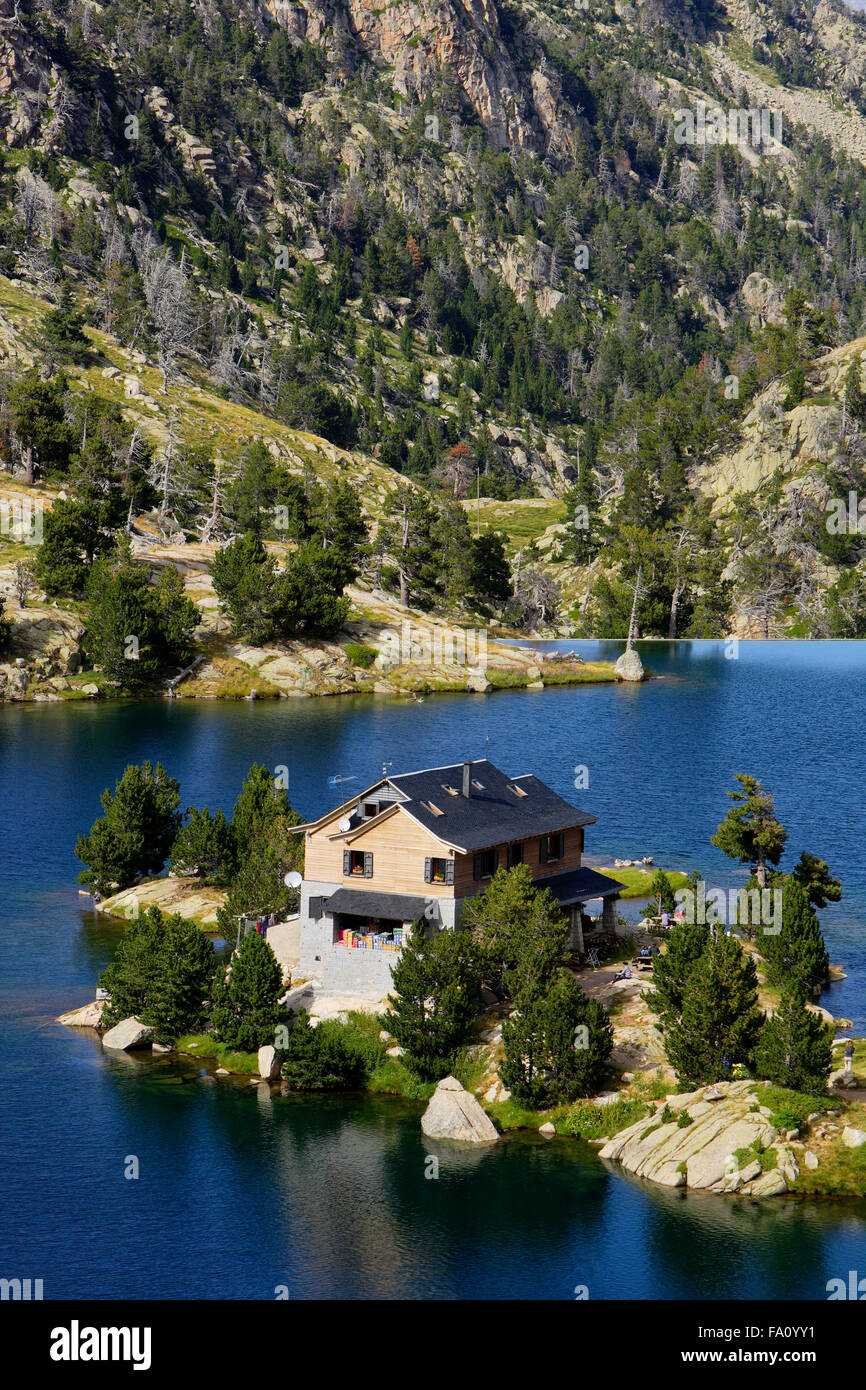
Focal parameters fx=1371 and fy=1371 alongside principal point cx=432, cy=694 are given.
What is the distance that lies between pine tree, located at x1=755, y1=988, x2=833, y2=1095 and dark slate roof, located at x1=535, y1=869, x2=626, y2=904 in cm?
1532

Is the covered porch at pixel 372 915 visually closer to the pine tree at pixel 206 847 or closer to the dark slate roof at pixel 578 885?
the dark slate roof at pixel 578 885

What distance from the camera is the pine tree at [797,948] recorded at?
218 ft

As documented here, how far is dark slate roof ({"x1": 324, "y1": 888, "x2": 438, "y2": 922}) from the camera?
2557 inches

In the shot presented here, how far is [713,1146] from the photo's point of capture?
53.3 meters

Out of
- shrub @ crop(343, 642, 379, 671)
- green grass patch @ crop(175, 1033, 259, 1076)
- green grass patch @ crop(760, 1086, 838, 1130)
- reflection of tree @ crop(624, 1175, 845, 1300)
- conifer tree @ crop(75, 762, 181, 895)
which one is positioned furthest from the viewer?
shrub @ crop(343, 642, 379, 671)

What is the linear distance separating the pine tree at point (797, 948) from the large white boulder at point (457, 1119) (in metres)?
17.4

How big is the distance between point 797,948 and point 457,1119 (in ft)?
65.8

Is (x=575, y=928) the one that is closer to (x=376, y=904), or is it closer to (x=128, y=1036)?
(x=376, y=904)

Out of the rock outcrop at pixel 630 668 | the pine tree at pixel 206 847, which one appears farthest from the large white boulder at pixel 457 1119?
the rock outcrop at pixel 630 668

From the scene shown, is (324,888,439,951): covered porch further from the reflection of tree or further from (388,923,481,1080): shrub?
the reflection of tree

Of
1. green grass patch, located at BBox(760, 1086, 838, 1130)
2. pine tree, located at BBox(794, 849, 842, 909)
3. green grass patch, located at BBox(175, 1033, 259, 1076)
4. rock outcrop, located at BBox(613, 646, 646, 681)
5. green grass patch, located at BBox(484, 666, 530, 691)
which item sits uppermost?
rock outcrop, located at BBox(613, 646, 646, 681)

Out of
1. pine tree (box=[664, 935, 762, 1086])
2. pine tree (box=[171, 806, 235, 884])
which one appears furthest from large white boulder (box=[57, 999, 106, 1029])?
pine tree (box=[664, 935, 762, 1086])

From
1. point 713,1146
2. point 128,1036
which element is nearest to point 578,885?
point 713,1146
